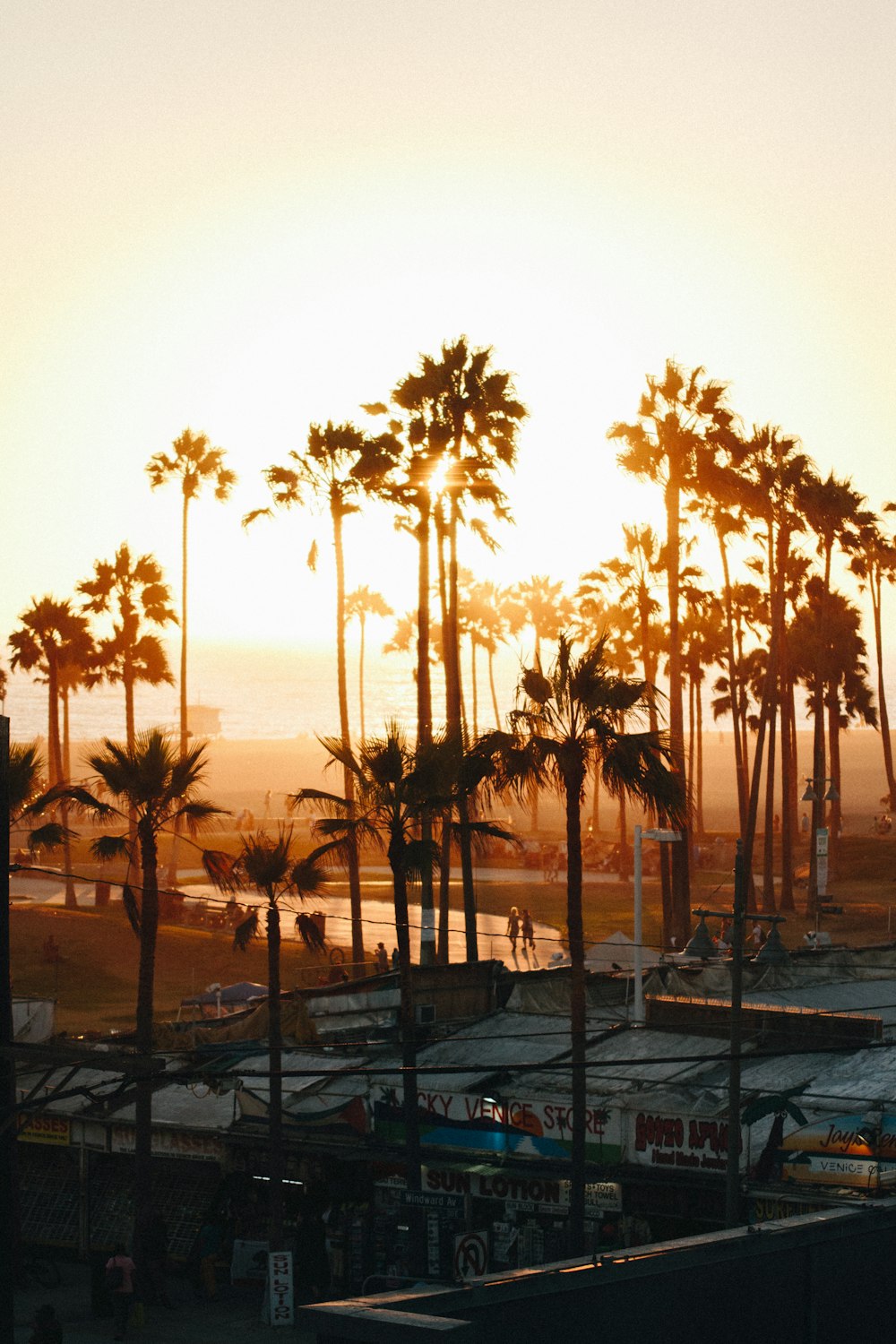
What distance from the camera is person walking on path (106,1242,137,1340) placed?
20391 millimetres

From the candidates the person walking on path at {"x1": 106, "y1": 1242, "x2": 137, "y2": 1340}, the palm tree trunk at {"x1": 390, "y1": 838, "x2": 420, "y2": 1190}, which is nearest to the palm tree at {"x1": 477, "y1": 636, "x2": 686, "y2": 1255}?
the palm tree trunk at {"x1": 390, "y1": 838, "x2": 420, "y2": 1190}

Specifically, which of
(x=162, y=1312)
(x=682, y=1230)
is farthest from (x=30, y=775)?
(x=682, y=1230)

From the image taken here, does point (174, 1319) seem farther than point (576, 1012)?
Yes

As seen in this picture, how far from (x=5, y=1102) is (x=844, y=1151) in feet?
33.9

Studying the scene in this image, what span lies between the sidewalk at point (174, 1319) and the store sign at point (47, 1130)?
88.1 inches

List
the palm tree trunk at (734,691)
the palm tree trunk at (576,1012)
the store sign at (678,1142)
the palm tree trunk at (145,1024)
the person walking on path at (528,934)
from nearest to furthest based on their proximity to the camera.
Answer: the palm tree trunk at (576,1012) < the store sign at (678,1142) < the palm tree trunk at (145,1024) < the person walking on path at (528,934) < the palm tree trunk at (734,691)

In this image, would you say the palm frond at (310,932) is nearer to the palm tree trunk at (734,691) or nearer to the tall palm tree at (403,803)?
the tall palm tree at (403,803)

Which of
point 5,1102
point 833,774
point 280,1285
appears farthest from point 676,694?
point 5,1102

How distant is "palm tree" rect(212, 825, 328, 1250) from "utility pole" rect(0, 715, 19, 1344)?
4.27m

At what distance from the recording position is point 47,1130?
1001 inches

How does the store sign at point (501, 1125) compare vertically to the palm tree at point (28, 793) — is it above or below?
below

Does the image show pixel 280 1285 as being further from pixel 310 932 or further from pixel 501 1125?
pixel 310 932

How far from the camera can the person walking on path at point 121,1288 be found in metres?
20.4

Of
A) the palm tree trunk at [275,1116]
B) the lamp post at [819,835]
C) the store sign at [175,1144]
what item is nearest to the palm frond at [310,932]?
the palm tree trunk at [275,1116]
